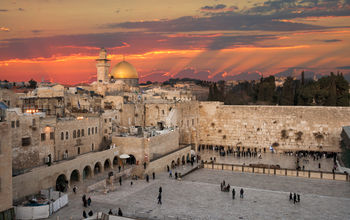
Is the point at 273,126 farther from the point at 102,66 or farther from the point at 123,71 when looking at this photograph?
the point at 123,71

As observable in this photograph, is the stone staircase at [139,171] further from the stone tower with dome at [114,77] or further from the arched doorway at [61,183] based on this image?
the stone tower with dome at [114,77]

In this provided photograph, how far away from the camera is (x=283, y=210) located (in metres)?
16.4

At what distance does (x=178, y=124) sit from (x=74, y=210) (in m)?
18.2

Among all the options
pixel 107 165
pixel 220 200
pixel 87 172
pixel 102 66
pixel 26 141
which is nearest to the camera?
pixel 220 200

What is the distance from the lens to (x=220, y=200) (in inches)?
707

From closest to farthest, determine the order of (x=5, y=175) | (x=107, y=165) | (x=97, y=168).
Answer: (x=5, y=175)
(x=97, y=168)
(x=107, y=165)

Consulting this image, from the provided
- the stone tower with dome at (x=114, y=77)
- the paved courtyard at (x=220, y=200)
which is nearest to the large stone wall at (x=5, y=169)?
the paved courtyard at (x=220, y=200)

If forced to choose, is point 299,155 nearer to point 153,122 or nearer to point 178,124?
point 178,124

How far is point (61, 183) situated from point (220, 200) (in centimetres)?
840

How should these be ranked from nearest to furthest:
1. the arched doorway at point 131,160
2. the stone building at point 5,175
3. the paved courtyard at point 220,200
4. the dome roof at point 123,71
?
the stone building at point 5,175
the paved courtyard at point 220,200
the arched doorway at point 131,160
the dome roof at point 123,71

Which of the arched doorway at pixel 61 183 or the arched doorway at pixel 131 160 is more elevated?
the arched doorway at pixel 131 160

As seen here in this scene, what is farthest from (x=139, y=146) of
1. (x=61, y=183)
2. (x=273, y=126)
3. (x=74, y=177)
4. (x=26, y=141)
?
(x=273, y=126)

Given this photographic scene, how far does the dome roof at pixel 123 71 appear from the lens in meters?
48.2

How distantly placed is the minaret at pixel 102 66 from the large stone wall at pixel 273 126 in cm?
1474
